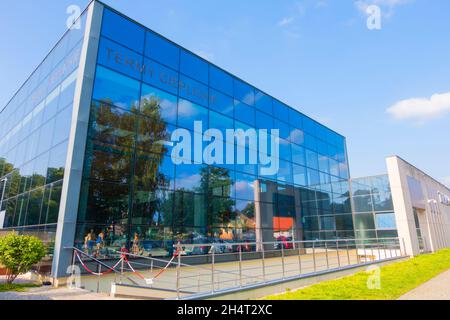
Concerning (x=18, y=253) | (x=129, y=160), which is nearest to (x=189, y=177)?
(x=129, y=160)

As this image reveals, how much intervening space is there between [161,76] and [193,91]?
2.32 meters

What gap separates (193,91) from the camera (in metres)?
16.7

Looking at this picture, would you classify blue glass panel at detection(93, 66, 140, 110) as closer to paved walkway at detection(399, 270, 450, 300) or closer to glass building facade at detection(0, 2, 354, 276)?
glass building facade at detection(0, 2, 354, 276)

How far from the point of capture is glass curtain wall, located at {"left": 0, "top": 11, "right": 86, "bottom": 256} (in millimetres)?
12009

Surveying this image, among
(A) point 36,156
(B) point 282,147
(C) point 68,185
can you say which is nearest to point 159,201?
(C) point 68,185

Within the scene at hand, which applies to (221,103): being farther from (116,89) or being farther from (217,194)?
(116,89)

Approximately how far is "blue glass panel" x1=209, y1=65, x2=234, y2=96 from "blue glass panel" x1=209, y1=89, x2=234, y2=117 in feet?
1.40

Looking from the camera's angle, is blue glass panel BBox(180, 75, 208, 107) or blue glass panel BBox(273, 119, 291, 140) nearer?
blue glass panel BBox(180, 75, 208, 107)

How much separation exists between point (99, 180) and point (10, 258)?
380 centimetres

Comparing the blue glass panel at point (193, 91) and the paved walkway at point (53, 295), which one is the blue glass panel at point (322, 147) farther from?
the paved walkway at point (53, 295)

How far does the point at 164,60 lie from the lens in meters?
15.4

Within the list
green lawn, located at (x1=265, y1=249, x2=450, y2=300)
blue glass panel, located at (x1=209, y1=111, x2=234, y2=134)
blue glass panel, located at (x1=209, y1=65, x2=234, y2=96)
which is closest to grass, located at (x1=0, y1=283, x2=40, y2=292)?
green lawn, located at (x1=265, y1=249, x2=450, y2=300)

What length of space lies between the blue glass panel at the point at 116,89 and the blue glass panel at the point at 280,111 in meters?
12.7

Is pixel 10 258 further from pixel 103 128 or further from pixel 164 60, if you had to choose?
pixel 164 60
